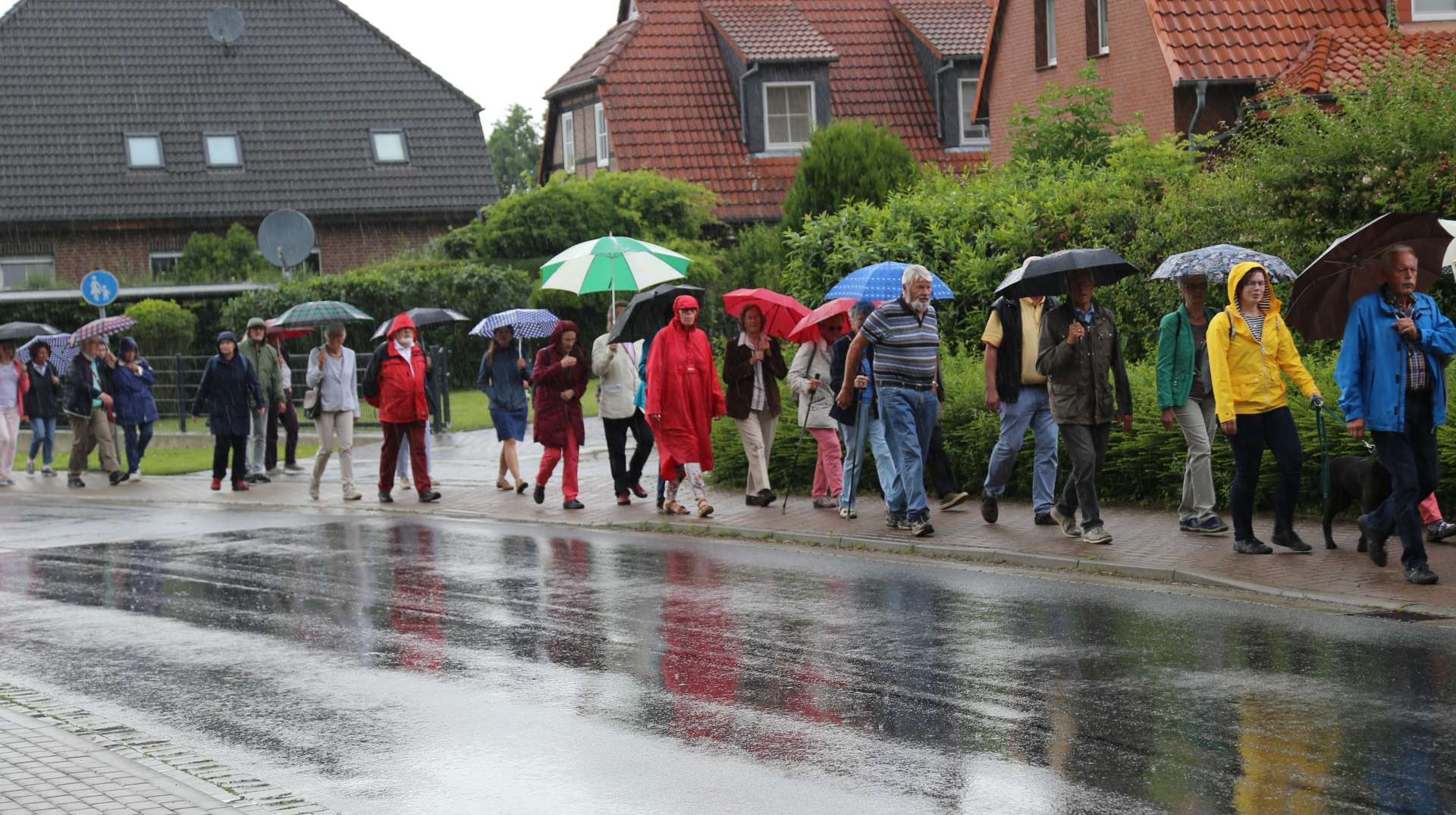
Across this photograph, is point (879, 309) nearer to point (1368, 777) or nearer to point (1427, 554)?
point (1427, 554)

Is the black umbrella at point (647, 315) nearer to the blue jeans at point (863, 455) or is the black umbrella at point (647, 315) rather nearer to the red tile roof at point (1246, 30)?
the blue jeans at point (863, 455)

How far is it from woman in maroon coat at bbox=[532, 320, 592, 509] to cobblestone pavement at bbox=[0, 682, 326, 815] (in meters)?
8.39

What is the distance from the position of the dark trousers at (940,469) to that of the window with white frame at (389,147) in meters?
31.7

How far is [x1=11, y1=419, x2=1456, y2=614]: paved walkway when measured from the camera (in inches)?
404

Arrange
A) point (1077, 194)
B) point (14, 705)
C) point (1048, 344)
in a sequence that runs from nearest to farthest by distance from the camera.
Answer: point (14, 705), point (1048, 344), point (1077, 194)

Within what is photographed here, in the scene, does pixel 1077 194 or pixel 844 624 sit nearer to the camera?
pixel 844 624

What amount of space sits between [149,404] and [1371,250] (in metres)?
15.3

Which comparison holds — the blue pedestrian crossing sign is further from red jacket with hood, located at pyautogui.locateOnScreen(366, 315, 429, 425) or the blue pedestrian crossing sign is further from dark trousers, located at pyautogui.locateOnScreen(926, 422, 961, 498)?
dark trousers, located at pyautogui.locateOnScreen(926, 422, 961, 498)

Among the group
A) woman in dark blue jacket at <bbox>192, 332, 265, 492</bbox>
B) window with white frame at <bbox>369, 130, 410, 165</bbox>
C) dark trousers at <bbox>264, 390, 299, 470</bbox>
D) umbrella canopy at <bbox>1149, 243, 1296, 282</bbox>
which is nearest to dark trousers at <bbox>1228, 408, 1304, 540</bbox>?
umbrella canopy at <bbox>1149, 243, 1296, 282</bbox>

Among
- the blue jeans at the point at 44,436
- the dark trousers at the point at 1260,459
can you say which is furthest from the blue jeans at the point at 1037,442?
the blue jeans at the point at 44,436

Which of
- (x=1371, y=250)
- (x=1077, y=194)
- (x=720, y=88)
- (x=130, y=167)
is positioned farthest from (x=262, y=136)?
(x=1371, y=250)

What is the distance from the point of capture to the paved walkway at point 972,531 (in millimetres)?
10266

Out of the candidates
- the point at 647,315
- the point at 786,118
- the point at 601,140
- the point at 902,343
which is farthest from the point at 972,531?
the point at 601,140

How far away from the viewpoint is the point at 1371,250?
1102 centimetres
